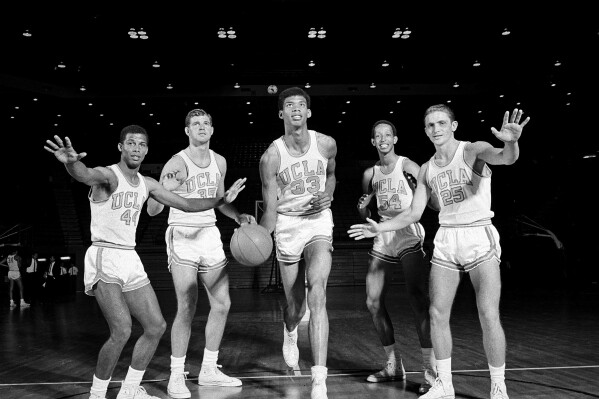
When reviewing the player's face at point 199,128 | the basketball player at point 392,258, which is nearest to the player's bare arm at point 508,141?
the basketball player at point 392,258

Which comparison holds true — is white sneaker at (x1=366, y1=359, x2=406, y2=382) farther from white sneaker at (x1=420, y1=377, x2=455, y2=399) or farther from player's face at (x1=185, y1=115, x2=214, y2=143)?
player's face at (x1=185, y1=115, x2=214, y2=143)

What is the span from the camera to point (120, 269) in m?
4.00

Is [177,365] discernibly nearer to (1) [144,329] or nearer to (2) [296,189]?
(1) [144,329]

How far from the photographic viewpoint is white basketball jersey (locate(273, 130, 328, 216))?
4.48m

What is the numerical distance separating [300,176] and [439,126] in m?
1.13

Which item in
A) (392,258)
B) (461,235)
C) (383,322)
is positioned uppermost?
(461,235)

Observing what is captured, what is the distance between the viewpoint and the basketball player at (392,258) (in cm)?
459

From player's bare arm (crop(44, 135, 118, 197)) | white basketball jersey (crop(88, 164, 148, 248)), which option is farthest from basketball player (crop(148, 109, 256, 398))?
player's bare arm (crop(44, 135, 118, 197))

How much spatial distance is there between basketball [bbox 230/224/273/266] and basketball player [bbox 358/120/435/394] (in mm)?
1027

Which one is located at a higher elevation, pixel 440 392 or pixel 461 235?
pixel 461 235

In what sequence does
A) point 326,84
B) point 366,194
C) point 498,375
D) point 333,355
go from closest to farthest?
point 498,375
point 366,194
point 333,355
point 326,84

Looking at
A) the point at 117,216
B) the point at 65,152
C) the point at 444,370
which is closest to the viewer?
the point at 65,152

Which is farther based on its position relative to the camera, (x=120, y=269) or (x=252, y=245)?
(x=252, y=245)

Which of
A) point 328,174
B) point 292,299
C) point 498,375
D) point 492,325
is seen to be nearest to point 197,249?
point 292,299
